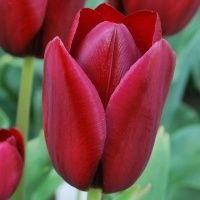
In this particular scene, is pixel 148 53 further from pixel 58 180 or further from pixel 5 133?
pixel 58 180

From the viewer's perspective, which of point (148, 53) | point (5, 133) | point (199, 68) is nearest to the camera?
point (148, 53)

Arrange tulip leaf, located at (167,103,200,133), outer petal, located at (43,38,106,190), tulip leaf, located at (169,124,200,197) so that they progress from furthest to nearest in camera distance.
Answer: tulip leaf, located at (167,103,200,133)
tulip leaf, located at (169,124,200,197)
outer petal, located at (43,38,106,190)

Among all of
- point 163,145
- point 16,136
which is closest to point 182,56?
point 163,145

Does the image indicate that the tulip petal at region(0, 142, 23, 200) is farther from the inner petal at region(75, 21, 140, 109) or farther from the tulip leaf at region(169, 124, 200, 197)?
the tulip leaf at region(169, 124, 200, 197)

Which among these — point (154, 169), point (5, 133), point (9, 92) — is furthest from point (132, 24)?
point (9, 92)

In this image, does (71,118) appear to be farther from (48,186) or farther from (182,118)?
(182,118)

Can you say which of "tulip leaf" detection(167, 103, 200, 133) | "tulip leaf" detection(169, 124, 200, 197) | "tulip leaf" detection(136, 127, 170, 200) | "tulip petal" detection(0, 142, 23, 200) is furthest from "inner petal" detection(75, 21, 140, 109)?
"tulip leaf" detection(167, 103, 200, 133)
